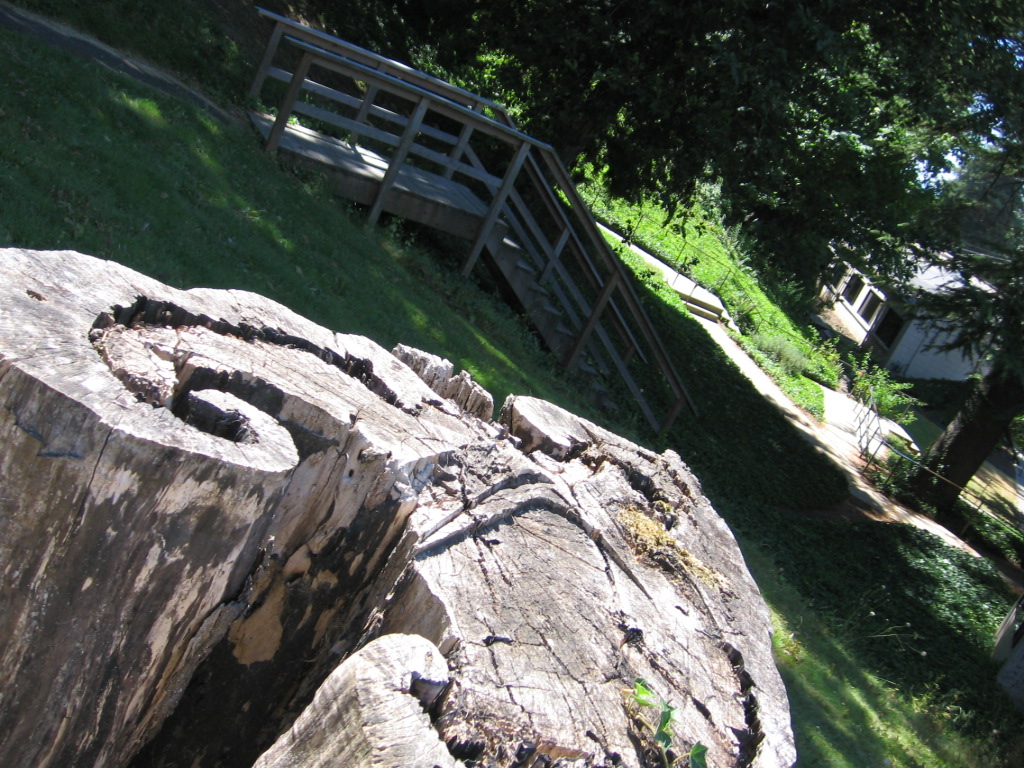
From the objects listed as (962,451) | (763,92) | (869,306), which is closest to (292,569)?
(763,92)

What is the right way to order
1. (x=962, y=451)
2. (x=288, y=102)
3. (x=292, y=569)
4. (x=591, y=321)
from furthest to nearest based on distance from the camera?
(x=962, y=451), (x=591, y=321), (x=288, y=102), (x=292, y=569)

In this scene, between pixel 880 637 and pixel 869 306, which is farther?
pixel 869 306

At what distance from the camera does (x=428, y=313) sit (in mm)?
7875

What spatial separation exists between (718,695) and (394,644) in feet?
3.26

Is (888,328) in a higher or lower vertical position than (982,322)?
higher

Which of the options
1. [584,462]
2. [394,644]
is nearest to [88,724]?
[394,644]

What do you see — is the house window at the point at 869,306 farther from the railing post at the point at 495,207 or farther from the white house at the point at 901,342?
the railing post at the point at 495,207

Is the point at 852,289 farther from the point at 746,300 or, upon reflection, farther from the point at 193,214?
the point at 193,214

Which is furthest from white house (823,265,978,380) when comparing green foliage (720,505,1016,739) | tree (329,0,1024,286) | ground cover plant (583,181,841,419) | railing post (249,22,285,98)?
railing post (249,22,285,98)

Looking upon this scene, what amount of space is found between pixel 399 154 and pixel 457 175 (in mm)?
3085

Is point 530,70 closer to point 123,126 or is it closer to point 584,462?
point 123,126

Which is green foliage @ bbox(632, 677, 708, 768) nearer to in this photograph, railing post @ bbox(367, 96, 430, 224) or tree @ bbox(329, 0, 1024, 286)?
railing post @ bbox(367, 96, 430, 224)

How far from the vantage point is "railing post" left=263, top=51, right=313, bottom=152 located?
26.3 feet

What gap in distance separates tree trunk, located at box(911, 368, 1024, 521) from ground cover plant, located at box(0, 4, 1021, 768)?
375 cm
